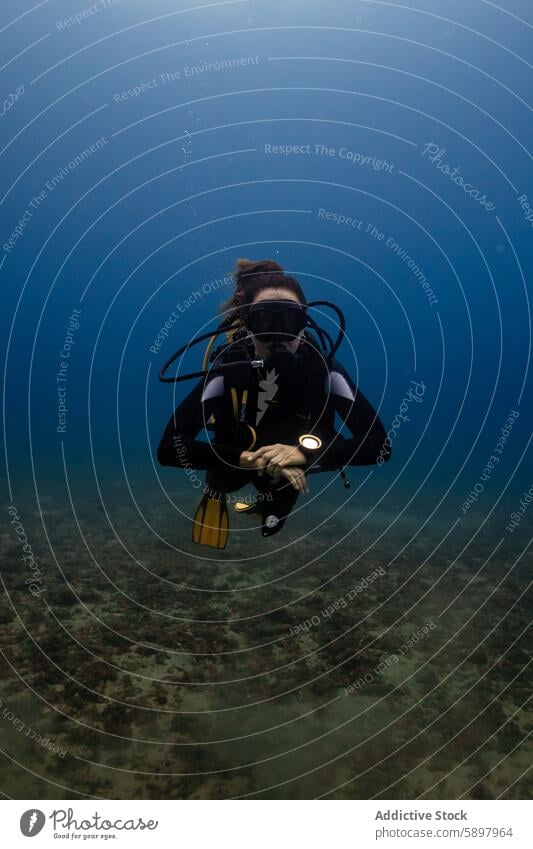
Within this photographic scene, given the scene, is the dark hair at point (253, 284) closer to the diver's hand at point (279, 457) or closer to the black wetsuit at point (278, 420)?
the black wetsuit at point (278, 420)

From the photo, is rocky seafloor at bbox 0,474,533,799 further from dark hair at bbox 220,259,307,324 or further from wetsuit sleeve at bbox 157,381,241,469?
dark hair at bbox 220,259,307,324

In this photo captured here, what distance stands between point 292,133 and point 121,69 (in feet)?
34.7

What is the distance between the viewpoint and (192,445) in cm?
352

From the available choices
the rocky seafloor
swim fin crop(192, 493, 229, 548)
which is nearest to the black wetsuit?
swim fin crop(192, 493, 229, 548)

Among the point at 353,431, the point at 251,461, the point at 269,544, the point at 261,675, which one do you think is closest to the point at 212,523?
the point at 251,461

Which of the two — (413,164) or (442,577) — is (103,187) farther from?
(442,577)

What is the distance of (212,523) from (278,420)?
40.5 inches

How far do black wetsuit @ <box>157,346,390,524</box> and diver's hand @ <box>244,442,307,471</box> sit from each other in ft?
0.76

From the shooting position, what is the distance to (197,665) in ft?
16.2

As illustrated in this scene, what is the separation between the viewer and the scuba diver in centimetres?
354

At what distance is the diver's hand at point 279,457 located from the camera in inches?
127

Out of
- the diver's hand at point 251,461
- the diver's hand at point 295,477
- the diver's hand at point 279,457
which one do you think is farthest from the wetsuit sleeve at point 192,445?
the diver's hand at point 295,477

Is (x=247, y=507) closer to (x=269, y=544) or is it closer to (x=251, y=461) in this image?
(x=251, y=461)

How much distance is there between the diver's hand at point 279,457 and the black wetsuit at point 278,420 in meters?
0.23
